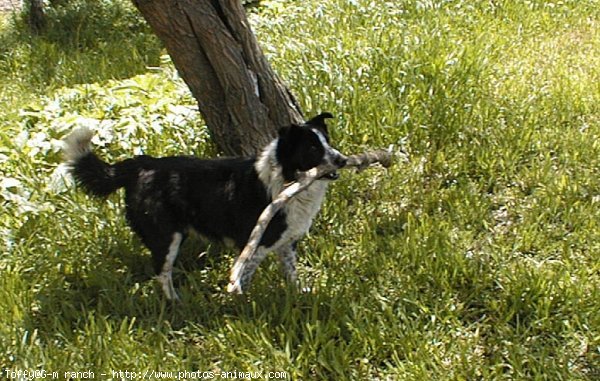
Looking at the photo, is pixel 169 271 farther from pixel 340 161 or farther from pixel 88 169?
pixel 340 161

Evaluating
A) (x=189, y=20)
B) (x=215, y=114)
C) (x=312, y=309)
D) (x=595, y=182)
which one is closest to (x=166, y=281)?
(x=312, y=309)

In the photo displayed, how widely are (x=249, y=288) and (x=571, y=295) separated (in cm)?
170

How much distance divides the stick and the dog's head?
4cm

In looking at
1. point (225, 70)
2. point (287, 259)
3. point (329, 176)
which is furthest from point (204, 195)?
point (225, 70)

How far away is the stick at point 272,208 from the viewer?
9.56 ft

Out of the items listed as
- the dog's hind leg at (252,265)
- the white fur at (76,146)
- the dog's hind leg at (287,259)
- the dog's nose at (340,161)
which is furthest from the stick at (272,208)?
the white fur at (76,146)

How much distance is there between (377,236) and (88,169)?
5.75 feet

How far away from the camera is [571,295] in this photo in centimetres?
330

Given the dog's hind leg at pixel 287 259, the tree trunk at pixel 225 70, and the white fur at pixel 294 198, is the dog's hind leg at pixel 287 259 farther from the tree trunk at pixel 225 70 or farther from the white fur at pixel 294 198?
the tree trunk at pixel 225 70

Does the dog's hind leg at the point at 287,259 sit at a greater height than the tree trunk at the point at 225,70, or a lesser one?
lesser

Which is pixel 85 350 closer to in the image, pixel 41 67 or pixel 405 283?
pixel 405 283

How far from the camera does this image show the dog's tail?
375cm

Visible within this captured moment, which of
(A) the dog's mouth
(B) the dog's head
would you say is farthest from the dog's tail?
(A) the dog's mouth

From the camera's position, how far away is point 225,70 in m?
4.22
